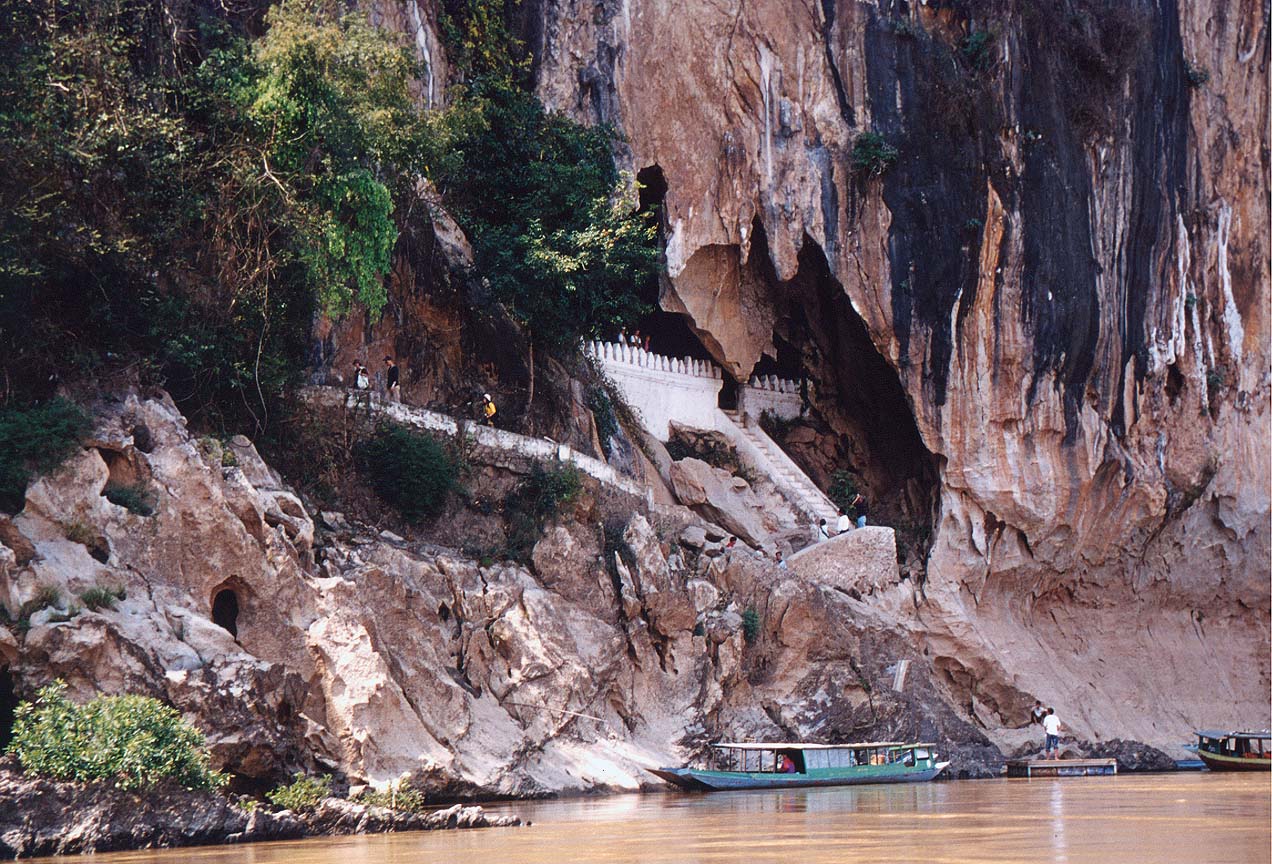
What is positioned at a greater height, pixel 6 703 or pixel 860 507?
pixel 860 507

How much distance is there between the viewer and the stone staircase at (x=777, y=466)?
33344mm

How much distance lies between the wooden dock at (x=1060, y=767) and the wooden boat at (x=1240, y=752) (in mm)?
1958

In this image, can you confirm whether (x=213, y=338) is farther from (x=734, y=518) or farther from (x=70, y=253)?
(x=734, y=518)

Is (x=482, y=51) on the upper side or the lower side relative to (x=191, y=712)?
upper

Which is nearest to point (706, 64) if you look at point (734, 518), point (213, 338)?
point (734, 518)

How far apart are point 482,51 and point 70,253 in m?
13.0

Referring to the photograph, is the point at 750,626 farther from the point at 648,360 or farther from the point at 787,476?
the point at 648,360

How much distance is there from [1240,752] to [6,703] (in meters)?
23.1

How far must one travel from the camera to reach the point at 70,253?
848 inches

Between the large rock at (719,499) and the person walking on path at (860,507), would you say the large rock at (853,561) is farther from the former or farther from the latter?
the large rock at (719,499)

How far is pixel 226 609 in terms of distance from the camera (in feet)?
70.3

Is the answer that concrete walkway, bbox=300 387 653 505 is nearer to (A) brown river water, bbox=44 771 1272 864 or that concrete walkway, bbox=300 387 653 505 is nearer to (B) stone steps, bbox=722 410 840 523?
(B) stone steps, bbox=722 410 840 523

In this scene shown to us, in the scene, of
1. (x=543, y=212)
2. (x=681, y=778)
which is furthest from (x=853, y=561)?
(x=543, y=212)

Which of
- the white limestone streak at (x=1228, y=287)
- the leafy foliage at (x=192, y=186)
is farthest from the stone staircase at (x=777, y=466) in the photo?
the leafy foliage at (x=192, y=186)
